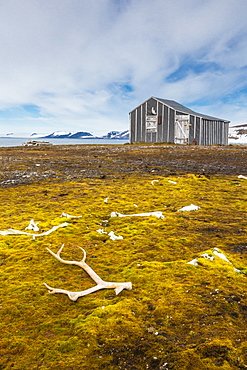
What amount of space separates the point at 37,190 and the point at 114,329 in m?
8.70

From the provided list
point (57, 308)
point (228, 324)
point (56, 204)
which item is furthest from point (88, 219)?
point (228, 324)

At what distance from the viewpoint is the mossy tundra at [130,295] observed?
2.50m

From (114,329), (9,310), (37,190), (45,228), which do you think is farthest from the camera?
(37,190)

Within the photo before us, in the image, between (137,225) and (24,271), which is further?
(137,225)

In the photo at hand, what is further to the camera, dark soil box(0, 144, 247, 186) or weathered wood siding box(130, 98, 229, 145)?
weathered wood siding box(130, 98, 229, 145)

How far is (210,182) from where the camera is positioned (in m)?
11.7

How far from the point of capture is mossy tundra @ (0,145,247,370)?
8.19 ft

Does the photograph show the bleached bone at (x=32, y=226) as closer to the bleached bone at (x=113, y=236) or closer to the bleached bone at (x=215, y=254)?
the bleached bone at (x=113, y=236)

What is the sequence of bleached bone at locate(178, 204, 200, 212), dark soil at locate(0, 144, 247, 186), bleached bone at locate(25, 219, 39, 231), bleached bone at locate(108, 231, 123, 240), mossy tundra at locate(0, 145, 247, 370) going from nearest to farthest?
mossy tundra at locate(0, 145, 247, 370)
bleached bone at locate(108, 231, 123, 240)
bleached bone at locate(25, 219, 39, 231)
bleached bone at locate(178, 204, 200, 212)
dark soil at locate(0, 144, 247, 186)

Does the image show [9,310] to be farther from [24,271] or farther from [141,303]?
[141,303]

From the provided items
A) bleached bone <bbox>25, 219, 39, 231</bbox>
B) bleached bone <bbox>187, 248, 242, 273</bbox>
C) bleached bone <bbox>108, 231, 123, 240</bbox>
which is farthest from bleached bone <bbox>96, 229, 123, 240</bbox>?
bleached bone <bbox>187, 248, 242, 273</bbox>

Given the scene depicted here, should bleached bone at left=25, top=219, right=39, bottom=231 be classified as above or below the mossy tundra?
above

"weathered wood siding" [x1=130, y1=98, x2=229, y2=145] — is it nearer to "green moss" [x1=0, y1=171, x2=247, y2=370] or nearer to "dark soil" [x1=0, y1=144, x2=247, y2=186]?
"dark soil" [x1=0, y1=144, x2=247, y2=186]

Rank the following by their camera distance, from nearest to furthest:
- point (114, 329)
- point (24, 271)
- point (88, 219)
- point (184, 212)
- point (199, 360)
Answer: point (199, 360) < point (114, 329) < point (24, 271) < point (88, 219) < point (184, 212)
